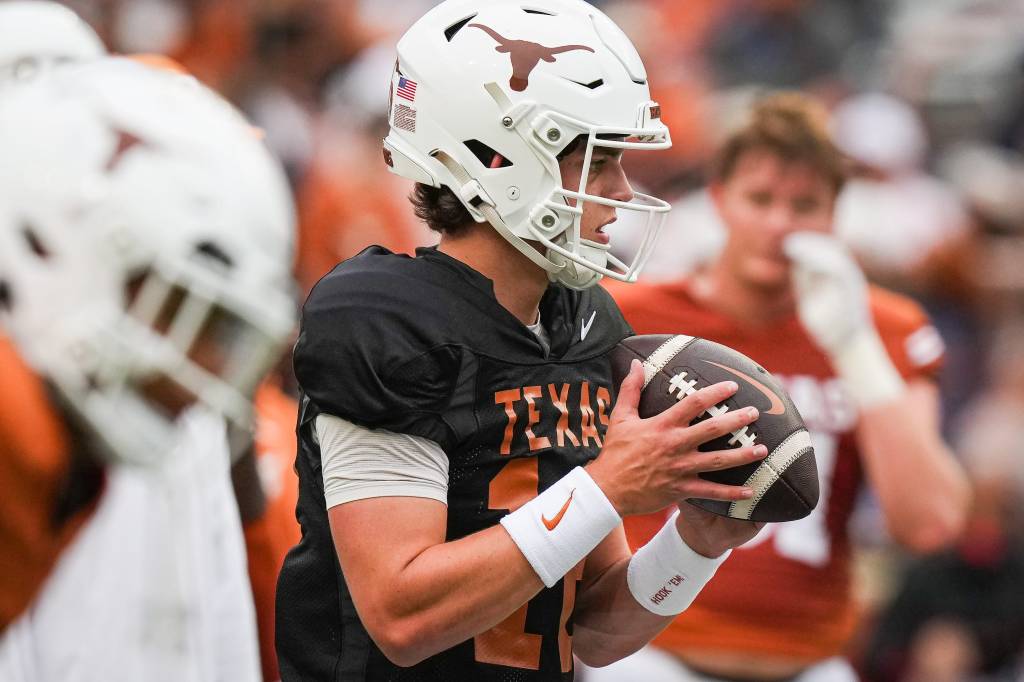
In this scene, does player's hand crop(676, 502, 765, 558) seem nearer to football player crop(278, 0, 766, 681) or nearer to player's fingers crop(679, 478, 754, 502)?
football player crop(278, 0, 766, 681)

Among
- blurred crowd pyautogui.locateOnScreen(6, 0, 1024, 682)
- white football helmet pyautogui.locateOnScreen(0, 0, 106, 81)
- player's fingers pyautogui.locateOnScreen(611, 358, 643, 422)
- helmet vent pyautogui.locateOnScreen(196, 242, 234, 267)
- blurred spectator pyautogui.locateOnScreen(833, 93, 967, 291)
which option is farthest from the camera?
blurred spectator pyautogui.locateOnScreen(833, 93, 967, 291)

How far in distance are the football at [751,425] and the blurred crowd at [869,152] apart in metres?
2.06

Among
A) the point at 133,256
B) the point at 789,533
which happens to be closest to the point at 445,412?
the point at 133,256

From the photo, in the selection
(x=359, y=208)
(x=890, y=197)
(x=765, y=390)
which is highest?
(x=765, y=390)

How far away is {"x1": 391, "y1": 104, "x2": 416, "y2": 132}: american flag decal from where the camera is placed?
235 centimetres

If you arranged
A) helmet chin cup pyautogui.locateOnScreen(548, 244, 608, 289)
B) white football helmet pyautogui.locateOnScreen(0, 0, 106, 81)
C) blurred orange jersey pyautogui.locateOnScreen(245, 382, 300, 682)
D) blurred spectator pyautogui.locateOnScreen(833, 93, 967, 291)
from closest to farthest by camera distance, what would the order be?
helmet chin cup pyautogui.locateOnScreen(548, 244, 608, 289) → white football helmet pyautogui.locateOnScreen(0, 0, 106, 81) → blurred orange jersey pyautogui.locateOnScreen(245, 382, 300, 682) → blurred spectator pyautogui.locateOnScreen(833, 93, 967, 291)

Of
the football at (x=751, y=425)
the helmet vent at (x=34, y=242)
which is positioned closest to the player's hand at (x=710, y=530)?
the football at (x=751, y=425)

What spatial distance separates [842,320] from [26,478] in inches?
91.4

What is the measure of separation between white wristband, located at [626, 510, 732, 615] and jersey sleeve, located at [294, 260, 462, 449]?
52cm

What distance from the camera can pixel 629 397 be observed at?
7.29ft

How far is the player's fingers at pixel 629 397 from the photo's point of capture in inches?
86.7

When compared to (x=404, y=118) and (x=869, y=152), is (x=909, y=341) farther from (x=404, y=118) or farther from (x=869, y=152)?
(x=869, y=152)

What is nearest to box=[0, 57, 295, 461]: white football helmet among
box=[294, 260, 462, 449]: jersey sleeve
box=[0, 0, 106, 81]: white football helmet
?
box=[0, 0, 106, 81]: white football helmet

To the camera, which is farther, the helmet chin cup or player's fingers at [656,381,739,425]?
the helmet chin cup
